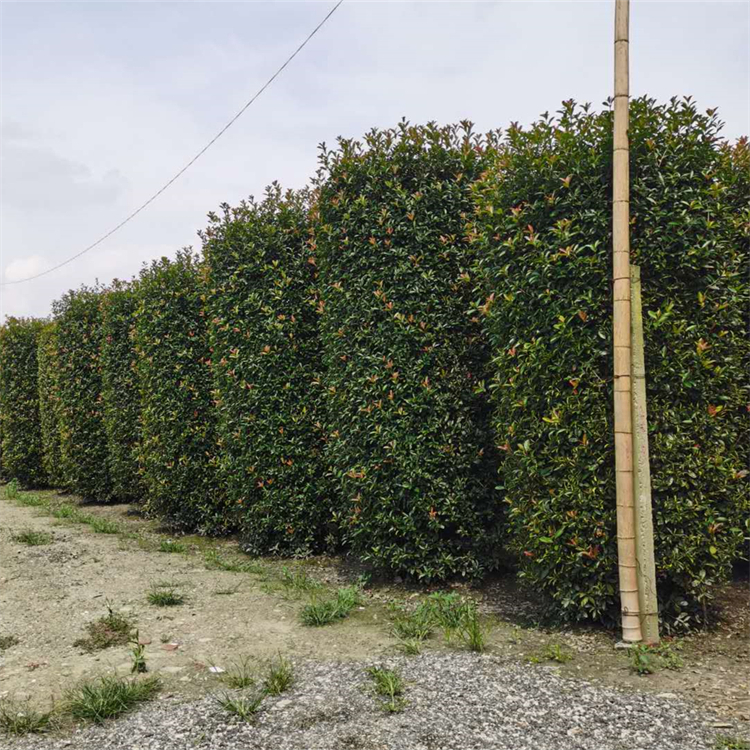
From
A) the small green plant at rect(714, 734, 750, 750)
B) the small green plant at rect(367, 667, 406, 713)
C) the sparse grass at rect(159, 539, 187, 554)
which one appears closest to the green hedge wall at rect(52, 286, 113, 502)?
the sparse grass at rect(159, 539, 187, 554)

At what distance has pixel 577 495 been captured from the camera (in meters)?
4.35

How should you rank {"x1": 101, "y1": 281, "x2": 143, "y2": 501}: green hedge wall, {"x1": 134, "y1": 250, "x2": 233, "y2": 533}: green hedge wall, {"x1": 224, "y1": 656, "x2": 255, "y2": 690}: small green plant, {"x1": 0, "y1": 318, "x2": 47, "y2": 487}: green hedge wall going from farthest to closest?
1. {"x1": 0, "y1": 318, "x2": 47, "y2": 487}: green hedge wall
2. {"x1": 101, "y1": 281, "x2": 143, "y2": 501}: green hedge wall
3. {"x1": 134, "y1": 250, "x2": 233, "y2": 533}: green hedge wall
4. {"x1": 224, "y1": 656, "x2": 255, "y2": 690}: small green plant

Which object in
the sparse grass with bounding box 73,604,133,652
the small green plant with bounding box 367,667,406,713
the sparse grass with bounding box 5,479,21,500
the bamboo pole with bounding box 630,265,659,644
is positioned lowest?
the sparse grass with bounding box 5,479,21,500

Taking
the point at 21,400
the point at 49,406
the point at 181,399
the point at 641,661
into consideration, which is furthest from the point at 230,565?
the point at 21,400

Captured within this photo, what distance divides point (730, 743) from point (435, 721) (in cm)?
129

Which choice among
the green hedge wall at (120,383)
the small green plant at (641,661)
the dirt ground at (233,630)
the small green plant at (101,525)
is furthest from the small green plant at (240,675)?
the green hedge wall at (120,383)

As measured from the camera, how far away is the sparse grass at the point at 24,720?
3.38 m

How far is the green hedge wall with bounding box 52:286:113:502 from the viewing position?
1101 cm

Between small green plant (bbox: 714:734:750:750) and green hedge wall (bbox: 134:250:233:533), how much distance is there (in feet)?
19.8

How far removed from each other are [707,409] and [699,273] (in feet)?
2.76

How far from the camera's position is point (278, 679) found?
12.1 feet

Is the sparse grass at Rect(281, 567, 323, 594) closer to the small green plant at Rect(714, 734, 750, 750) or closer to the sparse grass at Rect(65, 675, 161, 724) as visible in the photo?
the sparse grass at Rect(65, 675, 161, 724)

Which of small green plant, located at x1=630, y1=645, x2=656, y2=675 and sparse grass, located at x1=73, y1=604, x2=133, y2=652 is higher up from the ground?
small green plant, located at x1=630, y1=645, x2=656, y2=675

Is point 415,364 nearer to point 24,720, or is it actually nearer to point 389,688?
point 389,688
